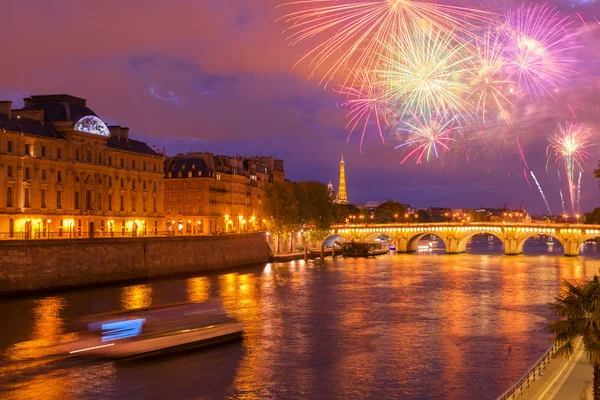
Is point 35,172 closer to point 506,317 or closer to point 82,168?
point 82,168

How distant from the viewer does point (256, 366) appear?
109 ft

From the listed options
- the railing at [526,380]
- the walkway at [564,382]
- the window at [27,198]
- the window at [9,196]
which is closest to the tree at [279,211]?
the window at [27,198]

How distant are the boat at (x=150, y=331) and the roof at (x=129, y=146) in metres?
49.8

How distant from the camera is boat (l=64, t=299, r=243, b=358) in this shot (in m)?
34.7

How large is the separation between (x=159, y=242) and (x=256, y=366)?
4206 centimetres

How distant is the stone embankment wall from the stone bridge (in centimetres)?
5814

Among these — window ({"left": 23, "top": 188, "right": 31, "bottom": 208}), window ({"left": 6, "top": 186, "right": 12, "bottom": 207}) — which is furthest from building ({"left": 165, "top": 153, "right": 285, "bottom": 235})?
window ({"left": 6, "top": 186, "right": 12, "bottom": 207})

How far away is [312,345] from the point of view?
37.8 meters

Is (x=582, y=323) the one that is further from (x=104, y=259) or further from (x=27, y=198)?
(x=27, y=198)

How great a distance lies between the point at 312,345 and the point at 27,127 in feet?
146

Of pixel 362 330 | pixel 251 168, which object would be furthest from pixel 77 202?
pixel 251 168

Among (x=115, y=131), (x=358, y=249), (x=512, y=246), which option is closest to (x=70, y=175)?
(x=115, y=131)

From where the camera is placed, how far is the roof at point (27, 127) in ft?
219

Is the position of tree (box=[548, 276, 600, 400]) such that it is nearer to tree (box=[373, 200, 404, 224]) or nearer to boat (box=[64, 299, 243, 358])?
boat (box=[64, 299, 243, 358])
